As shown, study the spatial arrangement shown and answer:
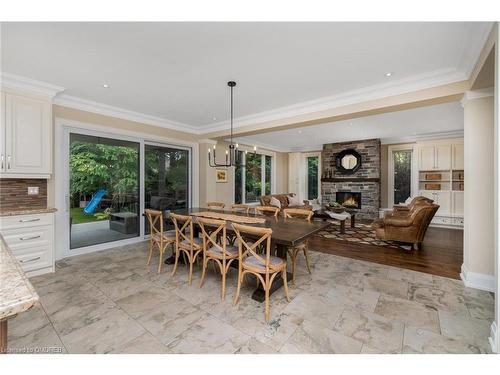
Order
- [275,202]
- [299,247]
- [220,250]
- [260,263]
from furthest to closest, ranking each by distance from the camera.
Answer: [275,202] → [299,247] → [220,250] → [260,263]

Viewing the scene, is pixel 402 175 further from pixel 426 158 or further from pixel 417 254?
pixel 417 254

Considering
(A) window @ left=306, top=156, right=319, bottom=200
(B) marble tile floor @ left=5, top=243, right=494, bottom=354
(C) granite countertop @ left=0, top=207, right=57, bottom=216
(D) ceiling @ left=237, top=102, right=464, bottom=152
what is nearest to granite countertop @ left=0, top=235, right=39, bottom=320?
(B) marble tile floor @ left=5, top=243, right=494, bottom=354

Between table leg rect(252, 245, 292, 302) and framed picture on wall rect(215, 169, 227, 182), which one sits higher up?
framed picture on wall rect(215, 169, 227, 182)

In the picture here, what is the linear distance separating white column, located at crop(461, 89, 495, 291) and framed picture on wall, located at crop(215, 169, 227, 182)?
15.5ft

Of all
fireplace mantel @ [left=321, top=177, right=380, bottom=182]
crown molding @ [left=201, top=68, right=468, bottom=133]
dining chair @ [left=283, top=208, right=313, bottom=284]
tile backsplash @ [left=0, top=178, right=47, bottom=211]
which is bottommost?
dining chair @ [left=283, top=208, right=313, bottom=284]

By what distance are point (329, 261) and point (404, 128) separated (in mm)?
4414

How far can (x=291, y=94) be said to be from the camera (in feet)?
11.7

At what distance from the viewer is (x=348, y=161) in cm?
790

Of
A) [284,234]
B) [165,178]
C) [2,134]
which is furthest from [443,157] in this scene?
[2,134]

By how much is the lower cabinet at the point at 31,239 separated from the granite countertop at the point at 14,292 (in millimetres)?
2546

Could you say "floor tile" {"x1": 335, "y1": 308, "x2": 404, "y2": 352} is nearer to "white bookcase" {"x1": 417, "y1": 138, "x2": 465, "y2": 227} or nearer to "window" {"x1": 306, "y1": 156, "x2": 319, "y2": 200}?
"white bookcase" {"x1": 417, "y1": 138, "x2": 465, "y2": 227}

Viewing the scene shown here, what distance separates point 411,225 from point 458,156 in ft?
12.8

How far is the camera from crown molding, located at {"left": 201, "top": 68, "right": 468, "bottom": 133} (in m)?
2.81

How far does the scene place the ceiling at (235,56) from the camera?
6.66ft
